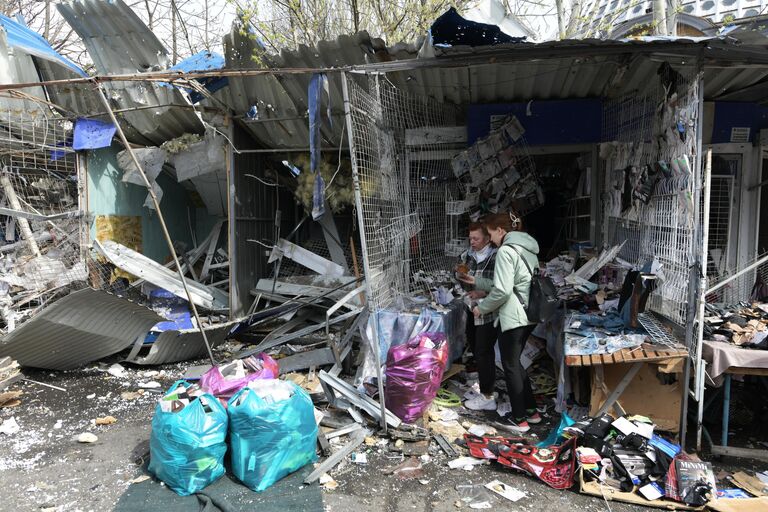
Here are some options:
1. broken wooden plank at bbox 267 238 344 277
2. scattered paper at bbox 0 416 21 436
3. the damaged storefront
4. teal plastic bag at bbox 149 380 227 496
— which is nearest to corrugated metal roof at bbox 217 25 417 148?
the damaged storefront

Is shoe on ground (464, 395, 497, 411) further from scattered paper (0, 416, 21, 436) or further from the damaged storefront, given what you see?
scattered paper (0, 416, 21, 436)

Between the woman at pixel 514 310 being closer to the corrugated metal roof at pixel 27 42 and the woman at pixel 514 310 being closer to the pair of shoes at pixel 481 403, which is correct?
the pair of shoes at pixel 481 403

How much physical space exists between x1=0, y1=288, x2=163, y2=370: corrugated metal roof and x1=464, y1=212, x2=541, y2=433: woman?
3.79 metres

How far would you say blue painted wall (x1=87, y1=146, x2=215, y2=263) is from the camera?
267 inches

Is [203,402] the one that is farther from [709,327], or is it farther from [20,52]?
[20,52]

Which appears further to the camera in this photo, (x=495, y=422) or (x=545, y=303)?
(x=495, y=422)

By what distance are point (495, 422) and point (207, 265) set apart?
5.36 metres

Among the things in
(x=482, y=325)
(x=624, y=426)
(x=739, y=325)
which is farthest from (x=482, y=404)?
(x=739, y=325)

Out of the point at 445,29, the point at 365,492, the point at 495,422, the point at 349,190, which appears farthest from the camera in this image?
the point at 349,190

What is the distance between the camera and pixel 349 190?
6.73 meters

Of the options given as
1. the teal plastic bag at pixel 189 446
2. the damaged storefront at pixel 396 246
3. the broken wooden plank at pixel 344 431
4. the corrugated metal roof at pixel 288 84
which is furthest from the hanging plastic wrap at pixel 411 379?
the corrugated metal roof at pixel 288 84

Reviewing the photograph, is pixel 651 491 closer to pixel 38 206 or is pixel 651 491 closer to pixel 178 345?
pixel 178 345


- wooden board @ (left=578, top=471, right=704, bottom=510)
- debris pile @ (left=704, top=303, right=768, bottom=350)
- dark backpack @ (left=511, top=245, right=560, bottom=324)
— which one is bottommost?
wooden board @ (left=578, top=471, right=704, bottom=510)

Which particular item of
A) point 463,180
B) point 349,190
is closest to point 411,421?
point 463,180
